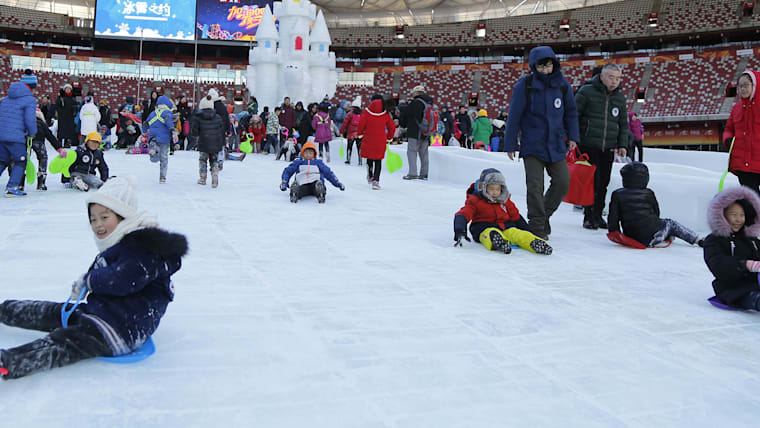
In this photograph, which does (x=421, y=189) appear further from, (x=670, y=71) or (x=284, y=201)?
(x=670, y=71)

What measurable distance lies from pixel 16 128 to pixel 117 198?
5465 millimetres

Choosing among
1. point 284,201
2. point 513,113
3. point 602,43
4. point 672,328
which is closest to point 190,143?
point 284,201

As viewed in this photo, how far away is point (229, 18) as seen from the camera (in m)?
35.7

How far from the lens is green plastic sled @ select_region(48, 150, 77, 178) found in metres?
7.83

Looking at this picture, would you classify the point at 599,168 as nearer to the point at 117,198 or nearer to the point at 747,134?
the point at 747,134

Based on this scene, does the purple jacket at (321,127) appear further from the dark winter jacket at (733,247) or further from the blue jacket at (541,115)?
the dark winter jacket at (733,247)

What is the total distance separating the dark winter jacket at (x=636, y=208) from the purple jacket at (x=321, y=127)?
9239 millimetres

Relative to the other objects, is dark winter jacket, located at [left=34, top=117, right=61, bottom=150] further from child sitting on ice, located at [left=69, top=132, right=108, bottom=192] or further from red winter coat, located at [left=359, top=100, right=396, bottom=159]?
red winter coat, located at [left=359, top=100, right=396, bottom=159]

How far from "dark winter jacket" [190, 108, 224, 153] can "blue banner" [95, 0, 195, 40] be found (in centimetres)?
2822

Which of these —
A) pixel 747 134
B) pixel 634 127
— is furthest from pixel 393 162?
pixel 747 134

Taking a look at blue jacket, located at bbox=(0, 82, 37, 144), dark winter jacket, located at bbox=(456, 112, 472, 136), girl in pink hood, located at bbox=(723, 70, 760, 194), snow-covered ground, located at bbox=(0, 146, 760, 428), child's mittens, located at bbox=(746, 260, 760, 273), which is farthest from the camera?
dark winter jacket, located at bbox=(456, 112, 472, 136)

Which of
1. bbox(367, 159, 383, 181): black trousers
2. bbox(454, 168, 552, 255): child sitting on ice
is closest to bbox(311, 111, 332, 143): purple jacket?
bbox(367, 159, 383, 181): black trousers

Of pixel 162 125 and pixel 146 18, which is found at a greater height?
pixel 146 18

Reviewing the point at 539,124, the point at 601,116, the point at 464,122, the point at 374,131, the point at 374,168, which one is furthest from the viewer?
the point at 464,122
